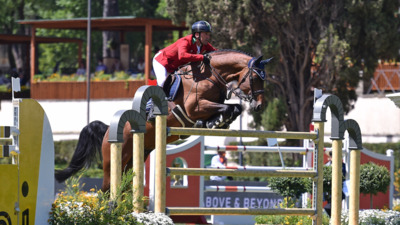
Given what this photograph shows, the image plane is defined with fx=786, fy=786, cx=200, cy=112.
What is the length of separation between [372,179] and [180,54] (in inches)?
178

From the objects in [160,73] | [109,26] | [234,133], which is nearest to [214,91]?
[160,73]

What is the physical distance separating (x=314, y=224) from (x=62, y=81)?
81.4 ft

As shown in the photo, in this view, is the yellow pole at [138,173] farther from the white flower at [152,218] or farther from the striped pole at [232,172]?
the striped pole at [232,172]

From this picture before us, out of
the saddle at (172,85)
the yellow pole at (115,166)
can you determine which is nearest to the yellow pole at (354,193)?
the saddle at (172,85)

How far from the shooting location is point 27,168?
5.49 meters

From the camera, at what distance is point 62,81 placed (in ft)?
102

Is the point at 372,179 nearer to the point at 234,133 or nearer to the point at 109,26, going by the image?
the point at 234,133

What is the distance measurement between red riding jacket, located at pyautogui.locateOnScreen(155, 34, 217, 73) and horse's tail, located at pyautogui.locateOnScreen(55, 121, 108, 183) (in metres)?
1.50

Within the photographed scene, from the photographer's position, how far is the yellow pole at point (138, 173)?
251 inches

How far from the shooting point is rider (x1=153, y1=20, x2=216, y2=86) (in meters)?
8.62

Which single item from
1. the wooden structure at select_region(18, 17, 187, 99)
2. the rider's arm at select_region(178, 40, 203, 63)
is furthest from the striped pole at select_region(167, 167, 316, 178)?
the wooden structure at select_region(18, 17, 187, 99)

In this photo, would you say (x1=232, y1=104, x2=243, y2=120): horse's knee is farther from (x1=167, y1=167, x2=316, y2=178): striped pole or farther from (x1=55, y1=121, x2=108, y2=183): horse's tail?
(x1=55, y1=121, x2=108, y2=183): horse's tail

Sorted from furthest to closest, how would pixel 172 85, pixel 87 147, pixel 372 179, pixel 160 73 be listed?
pixel 372 179
pixel 87 147
pixel 160 73
pixel 172 85

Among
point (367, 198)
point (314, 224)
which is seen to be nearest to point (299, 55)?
point (367, 198)
